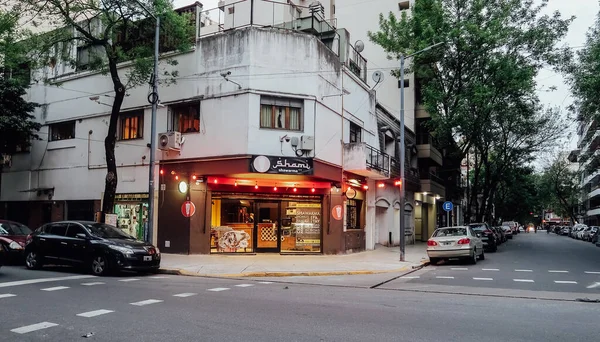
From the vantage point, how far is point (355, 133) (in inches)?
922

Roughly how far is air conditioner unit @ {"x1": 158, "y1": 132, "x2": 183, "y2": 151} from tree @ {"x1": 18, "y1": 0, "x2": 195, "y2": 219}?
186cm

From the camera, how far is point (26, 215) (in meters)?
25.4

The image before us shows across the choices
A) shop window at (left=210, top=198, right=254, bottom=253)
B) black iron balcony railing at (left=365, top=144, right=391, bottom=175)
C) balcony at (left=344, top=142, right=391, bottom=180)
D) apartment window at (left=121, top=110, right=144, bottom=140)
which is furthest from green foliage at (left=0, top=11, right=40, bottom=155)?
black iron balcony railing at (left=365, top=144, right=391, bottom=175)

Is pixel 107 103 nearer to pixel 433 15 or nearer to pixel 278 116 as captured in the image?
pixel 278 116

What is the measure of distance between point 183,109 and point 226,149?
3.25 m

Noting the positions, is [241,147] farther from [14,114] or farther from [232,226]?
[14,114]

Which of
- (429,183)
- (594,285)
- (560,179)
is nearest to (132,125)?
(594,285)

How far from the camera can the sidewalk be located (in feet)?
48.0

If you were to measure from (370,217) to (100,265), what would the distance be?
48.4 feet

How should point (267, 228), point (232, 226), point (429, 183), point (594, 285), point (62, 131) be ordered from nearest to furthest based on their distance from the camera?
point (594, 285) → point (232, 226) → point (267, 228) → point (62, 131) → point (429, 183)

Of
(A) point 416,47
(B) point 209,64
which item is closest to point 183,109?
(B) point 209,64

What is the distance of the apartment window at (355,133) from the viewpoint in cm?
2292

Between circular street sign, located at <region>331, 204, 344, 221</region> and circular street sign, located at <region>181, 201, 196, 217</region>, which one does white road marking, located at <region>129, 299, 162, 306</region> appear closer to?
circular street sign, located at <region>181, 201, 196, 217</region>

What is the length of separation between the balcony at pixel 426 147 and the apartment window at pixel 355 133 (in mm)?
10692
